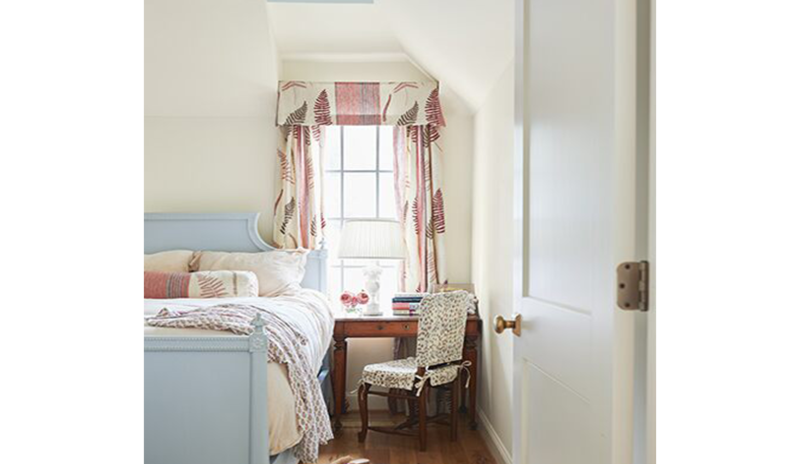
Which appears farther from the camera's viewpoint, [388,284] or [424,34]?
[388,284]

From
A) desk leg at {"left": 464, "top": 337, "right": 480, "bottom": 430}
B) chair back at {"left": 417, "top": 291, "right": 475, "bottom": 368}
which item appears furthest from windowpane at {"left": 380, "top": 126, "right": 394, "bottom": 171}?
desk leg at {"left": 464, "top": 337, "right": 480, "bottom": 430}

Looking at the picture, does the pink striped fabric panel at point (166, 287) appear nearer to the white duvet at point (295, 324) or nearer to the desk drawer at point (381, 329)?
the white duvet at point (295, 324)

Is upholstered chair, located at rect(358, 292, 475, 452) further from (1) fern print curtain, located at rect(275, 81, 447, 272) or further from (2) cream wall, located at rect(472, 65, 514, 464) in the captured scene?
(1) fern print curtain, located at rect(275, 81, 447, 272)

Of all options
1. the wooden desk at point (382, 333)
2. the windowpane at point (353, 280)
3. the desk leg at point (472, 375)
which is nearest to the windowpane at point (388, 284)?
the windowpane at point (353, 280)

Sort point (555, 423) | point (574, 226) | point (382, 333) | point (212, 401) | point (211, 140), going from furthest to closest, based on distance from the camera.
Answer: point (211, 140), point (382, 333), point (212, 401), point (555, 423), point (574, 226)

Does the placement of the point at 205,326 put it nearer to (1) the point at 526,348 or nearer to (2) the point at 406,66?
(1) the point at 526,348

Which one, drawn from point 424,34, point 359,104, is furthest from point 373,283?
point 424,34

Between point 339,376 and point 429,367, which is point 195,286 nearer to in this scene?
point 339,376

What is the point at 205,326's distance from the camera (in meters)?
2.71

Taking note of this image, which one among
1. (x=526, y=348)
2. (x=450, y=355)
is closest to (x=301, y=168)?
(x=450, y=355)

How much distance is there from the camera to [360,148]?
5.07m

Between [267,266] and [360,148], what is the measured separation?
1193 millimetres

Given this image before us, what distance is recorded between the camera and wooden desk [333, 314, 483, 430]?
171 inches

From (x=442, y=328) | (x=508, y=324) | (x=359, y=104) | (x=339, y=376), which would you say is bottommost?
(x=339, y=376)
